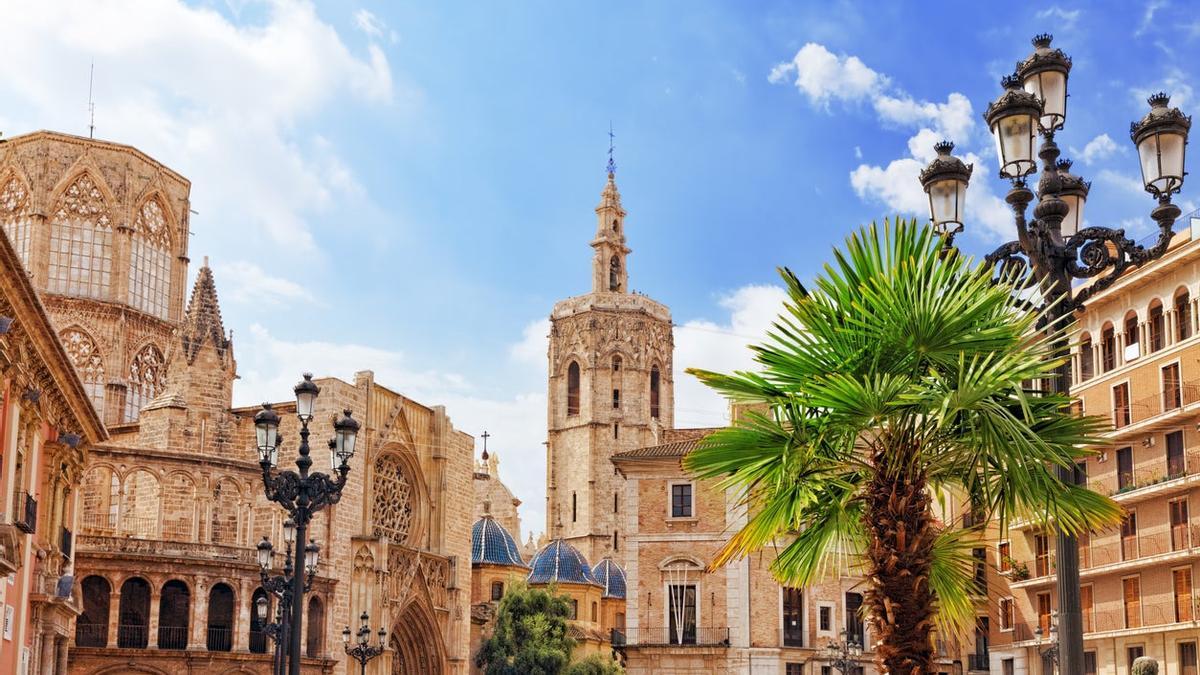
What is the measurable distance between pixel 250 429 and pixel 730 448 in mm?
43171

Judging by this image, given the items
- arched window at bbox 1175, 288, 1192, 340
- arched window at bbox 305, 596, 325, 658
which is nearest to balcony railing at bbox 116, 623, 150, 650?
arched window at bbox 305, 596, 325, 658

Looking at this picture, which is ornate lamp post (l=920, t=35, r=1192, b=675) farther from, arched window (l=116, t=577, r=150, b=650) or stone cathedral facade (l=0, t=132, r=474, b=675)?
arched window (l=116, t=577, r=150, b=650)

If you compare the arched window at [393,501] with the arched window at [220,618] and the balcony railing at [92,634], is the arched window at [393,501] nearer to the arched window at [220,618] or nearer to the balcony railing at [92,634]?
the arched window at [220,618]

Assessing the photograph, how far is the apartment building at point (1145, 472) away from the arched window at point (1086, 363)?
1.6 inches

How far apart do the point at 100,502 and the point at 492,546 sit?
23.2m

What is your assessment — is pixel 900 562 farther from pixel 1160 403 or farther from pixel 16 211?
pixel 16 211

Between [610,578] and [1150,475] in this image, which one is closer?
[1150,475]

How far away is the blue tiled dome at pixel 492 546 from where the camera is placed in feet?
225

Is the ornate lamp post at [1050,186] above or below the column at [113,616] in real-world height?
above

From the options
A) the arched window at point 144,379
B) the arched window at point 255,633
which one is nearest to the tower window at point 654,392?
the arched window at point 144,379

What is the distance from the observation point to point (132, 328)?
6103 cm

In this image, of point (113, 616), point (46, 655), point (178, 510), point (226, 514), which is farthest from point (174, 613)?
point (46, 655)

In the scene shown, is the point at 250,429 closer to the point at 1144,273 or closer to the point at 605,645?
the point at 605,645

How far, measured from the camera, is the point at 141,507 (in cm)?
4872
